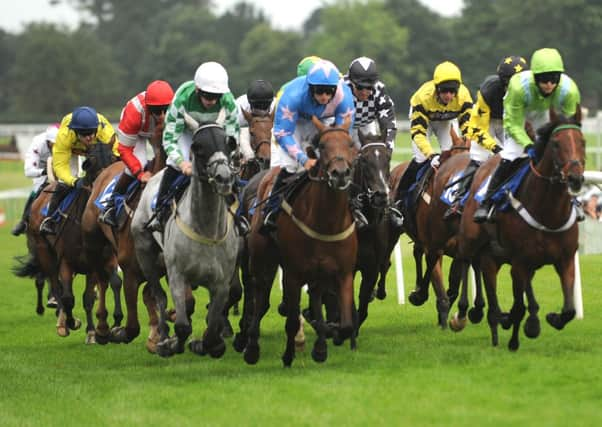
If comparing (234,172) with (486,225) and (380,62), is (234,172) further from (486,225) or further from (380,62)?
(380,62)

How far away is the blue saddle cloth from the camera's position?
11.3 m

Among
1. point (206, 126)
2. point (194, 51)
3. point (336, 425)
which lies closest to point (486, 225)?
point (206, 126)

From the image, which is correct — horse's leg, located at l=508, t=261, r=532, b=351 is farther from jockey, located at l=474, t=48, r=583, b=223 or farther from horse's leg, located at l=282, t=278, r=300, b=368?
horse's leg, located at l=282, t=278, r=300, b=368

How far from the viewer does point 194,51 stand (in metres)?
98.1

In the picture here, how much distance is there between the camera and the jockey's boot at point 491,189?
1038 centimetres

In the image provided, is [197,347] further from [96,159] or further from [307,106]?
[96,159]

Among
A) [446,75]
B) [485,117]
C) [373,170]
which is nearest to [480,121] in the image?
[485,117]

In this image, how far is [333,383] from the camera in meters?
9.05

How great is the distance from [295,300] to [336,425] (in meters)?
2.19

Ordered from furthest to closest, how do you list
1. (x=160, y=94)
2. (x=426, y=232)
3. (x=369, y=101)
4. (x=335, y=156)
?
(x=426, y=232) → (x=369, y=101) → (x=160, y=94) → (x=335, y=156)

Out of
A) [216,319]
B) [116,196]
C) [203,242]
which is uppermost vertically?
[116,196]

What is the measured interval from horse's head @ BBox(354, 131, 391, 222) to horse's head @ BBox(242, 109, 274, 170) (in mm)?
2638

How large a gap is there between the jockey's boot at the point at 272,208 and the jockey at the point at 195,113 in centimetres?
16

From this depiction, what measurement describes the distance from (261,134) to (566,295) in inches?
168
